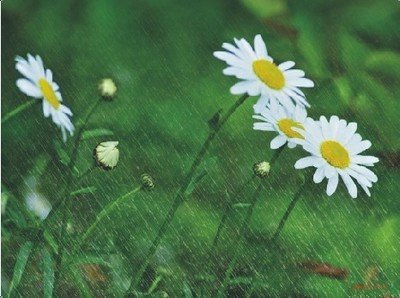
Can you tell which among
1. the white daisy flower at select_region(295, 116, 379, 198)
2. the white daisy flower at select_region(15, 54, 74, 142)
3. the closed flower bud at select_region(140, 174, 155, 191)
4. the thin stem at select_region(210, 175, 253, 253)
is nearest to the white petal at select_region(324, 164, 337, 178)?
the white daisy flower at select_region(295, 116, 379, 198)

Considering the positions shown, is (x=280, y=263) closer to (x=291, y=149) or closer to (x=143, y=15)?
(x=291, y=149)

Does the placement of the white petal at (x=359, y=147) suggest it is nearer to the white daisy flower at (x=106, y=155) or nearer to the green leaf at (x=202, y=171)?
the green leaf at (x=202, y=171)

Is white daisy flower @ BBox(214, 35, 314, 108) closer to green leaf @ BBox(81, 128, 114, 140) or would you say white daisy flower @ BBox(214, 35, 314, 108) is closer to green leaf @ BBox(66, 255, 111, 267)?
green leaf @ BBox(81, 128, 114, 140)

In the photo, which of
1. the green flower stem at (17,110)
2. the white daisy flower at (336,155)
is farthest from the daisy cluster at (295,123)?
the green flower stem at (17,110)

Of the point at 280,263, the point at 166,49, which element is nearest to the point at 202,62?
the point at 166,49

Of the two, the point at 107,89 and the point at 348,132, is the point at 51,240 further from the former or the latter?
the point at 348,132

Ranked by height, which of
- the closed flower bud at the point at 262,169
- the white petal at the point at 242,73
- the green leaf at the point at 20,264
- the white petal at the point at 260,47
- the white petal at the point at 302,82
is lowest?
the green leaf at the point at 20,264

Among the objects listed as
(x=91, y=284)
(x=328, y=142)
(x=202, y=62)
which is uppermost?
(x=202, y=62)

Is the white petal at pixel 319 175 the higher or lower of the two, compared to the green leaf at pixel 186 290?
higher
